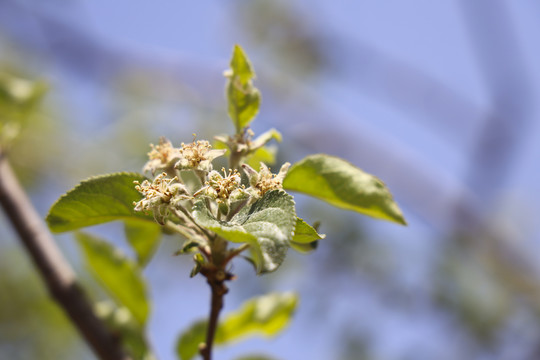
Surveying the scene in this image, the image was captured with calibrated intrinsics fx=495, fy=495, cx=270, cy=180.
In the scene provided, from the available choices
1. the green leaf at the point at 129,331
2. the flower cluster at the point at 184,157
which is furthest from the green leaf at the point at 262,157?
the green leaf at the point at 129,331

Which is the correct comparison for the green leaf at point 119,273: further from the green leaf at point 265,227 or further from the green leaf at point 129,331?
the green leaf at point 265,227

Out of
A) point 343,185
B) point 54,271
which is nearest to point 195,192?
point 343,185

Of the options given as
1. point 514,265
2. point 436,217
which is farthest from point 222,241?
point 514,265

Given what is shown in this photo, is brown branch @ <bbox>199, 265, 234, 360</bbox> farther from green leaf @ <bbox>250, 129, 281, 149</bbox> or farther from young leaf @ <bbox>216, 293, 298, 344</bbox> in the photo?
young leaf @ <bbox>216, 293, 298, 344</bbox>

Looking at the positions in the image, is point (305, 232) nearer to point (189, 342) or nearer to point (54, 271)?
point (189, 342)

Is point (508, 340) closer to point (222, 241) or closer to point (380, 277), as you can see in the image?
point (380, 277)

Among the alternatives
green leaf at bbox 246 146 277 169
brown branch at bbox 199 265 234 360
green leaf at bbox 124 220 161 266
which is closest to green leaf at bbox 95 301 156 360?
green leaf at bbox 124 220 161 266
